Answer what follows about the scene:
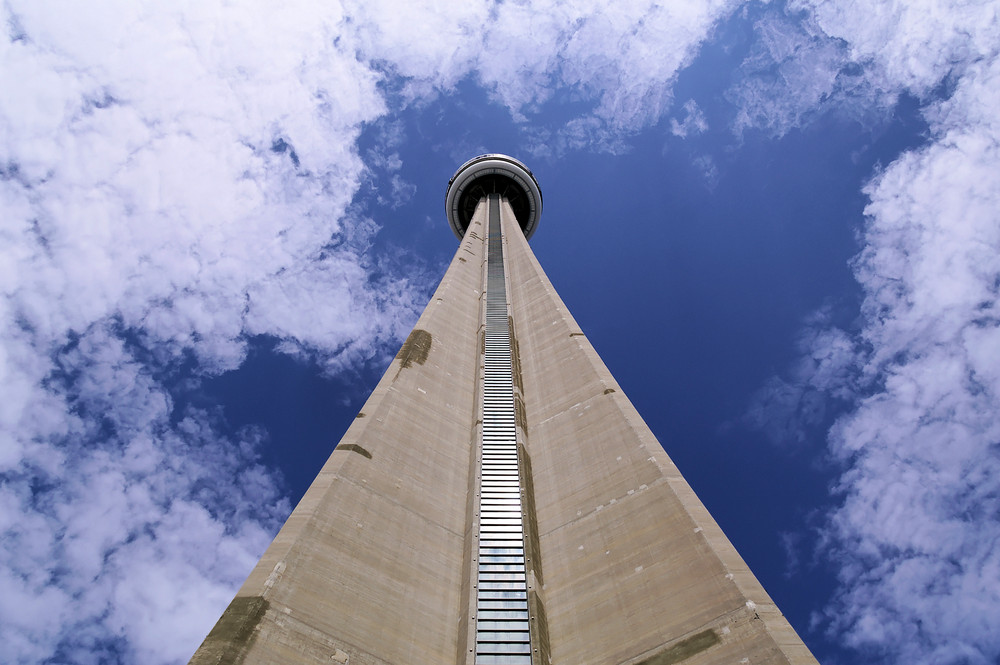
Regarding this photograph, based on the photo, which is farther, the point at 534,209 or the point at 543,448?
the point at 534,209

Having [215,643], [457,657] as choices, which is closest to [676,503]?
[457,657]

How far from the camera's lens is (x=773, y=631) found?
24.3 feet

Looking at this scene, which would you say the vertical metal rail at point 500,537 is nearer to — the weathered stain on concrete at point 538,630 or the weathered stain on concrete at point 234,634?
the weathered stain on concrete at point 538,630

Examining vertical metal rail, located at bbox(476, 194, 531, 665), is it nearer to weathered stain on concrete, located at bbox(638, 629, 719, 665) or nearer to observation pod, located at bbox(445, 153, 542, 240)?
weathered stain on concrete, located at bbox(638, 629, 719, 665)

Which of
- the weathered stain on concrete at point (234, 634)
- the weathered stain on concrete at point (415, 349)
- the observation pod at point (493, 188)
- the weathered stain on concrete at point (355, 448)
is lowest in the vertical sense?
the weathered stain on concrete at point (234, 634)

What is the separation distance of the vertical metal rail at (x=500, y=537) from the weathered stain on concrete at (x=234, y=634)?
3239mm

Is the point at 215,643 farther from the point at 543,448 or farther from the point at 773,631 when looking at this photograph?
the point at 543,448

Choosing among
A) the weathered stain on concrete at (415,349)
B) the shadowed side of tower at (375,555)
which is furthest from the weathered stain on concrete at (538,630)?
the weathered stain on concrete at (415,349)

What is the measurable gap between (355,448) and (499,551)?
336cm

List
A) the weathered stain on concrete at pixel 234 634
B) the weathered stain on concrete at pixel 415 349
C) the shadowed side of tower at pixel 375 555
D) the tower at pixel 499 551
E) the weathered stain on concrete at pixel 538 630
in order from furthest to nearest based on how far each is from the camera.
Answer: the weathered stain on concrete at pixel 415 349, the weathered stain on concrete at pixel 538 630, the tower at pixel 499 551, the shadowed side of tower at pixel 375 555, the weathered stain on concrete at pixel 234 634

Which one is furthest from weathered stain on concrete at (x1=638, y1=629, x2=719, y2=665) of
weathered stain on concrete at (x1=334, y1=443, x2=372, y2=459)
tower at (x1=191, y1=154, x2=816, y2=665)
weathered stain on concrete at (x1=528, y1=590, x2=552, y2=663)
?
weathered stain on concrete at (x1=334, y1=443, x2=372, y2=459)

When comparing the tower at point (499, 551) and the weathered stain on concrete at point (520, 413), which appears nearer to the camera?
the tower at point (499, 551)

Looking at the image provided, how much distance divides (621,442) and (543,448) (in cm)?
245

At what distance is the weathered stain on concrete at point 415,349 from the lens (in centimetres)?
1716
